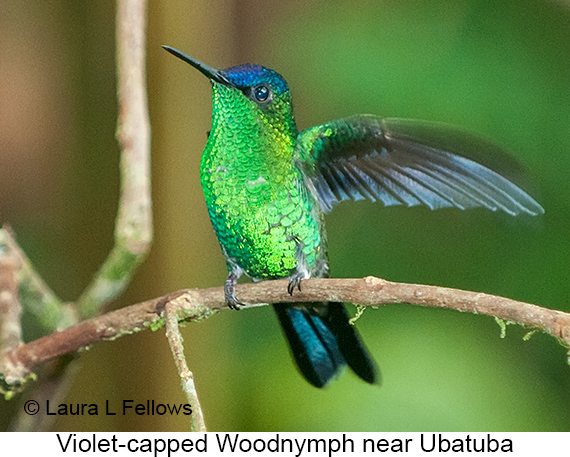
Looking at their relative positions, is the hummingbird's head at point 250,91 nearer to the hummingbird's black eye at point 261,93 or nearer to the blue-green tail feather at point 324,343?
the hummingbird's black eye at point 261,93

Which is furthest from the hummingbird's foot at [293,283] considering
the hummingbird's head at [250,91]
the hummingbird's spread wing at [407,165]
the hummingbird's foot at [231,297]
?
the hummingbird's head at [250,91]

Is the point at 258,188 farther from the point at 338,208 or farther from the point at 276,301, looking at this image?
the point at 338,208

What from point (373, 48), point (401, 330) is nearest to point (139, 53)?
point (373, 48)

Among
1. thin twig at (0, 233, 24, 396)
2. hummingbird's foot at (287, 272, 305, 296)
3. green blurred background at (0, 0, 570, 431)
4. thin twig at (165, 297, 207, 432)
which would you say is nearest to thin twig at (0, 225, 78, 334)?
thin twig at (0, 233, 24, 396)

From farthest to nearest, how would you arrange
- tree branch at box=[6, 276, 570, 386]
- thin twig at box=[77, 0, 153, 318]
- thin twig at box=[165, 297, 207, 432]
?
1. thin twig at box=[77, 0, 153, 318]
2. thin twig at box=[165, 297, 207, 432]
3. tree branch at box=[6, 276, 570, 386]

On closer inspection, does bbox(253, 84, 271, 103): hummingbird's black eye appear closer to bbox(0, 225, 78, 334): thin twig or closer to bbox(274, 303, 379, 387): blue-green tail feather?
bbox(274, 303, 379, 387): blue-green tail feather

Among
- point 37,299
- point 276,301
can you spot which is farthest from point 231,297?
point 37,299
